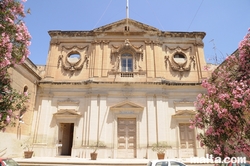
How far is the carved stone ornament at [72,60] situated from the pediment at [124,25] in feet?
8.54

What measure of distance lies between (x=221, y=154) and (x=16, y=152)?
1283 cm

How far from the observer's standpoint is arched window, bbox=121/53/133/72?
1692cm

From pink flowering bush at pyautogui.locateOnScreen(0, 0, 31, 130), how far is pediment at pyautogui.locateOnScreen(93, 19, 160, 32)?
12.4 m

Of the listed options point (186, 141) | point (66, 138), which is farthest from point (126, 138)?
point (66, 138)

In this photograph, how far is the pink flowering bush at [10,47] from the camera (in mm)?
5051

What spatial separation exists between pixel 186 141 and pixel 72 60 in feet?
A: 39.4

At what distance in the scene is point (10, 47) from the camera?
5059mm

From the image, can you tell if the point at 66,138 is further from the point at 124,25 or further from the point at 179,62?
the point at 179,62

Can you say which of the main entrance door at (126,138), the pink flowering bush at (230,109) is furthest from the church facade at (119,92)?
the pink flowering bush at (230,109)

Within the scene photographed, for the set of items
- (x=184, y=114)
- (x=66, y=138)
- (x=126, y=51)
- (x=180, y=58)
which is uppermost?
(x=126, y=51)

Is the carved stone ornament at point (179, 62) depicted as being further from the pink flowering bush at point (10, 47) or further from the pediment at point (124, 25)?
the pink flowering bush at point (10, 47)

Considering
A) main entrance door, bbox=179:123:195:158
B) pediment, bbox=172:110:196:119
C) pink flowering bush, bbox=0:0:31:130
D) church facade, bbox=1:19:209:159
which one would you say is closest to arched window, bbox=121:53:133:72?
church facade, bbox=1:19:209:159

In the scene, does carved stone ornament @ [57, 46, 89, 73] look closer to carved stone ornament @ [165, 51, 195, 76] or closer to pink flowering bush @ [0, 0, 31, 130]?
carved stone ornament @ [165, 51, 195, 76]

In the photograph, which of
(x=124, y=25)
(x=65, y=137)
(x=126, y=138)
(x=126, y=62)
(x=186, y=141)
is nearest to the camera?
(x=126, y=138)
